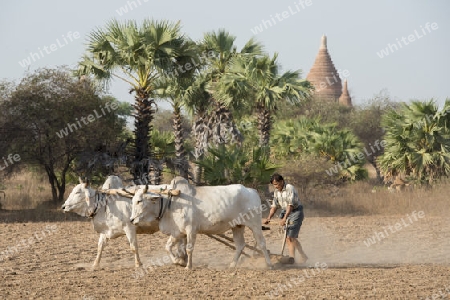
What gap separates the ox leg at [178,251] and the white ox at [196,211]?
0.26 ft

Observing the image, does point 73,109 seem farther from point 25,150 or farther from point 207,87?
point 207,87

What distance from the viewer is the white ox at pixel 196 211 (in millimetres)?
12562

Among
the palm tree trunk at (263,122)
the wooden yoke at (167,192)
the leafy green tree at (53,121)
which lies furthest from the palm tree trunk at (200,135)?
the wooden yoke at (167,192)

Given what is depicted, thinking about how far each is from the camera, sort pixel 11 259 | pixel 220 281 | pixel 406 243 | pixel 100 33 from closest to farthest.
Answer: pixel 220 281, pixel 11 259, pixel 406 243, pixel 100 33

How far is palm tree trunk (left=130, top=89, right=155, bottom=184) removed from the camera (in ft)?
76.5

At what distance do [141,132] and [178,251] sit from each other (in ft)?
36.4

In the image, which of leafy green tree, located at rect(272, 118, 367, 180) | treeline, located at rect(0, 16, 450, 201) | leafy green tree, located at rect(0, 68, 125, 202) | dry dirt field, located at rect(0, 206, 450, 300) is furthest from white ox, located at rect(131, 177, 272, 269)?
leafy green tree, located at rect(272, 118, 367, 180)

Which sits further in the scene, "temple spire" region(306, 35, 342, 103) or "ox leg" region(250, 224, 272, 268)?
"temple spire" region(306, 35, 342, 103)

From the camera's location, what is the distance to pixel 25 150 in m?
24.9

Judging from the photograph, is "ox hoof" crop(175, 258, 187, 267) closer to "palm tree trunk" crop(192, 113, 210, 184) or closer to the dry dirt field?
the dry dirt field

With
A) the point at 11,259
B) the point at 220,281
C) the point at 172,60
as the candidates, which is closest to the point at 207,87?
the point at 172,60

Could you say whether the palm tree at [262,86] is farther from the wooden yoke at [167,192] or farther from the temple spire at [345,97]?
the temple spire at [345,97]

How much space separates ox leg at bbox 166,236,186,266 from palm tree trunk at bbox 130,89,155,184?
34.1 ft

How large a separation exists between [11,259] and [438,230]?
443 inches
